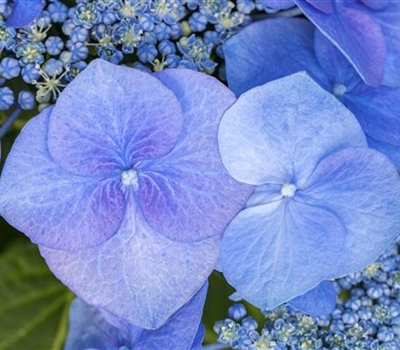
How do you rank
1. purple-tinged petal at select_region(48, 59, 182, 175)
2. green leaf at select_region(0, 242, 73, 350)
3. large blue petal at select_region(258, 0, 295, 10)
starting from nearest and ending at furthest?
purple-tinged petal at select_region(48, 59, 182, 175), large blue petal at select_region(258, 0, 295, 10), green leaf at select_region(0, 242, 73, 350)

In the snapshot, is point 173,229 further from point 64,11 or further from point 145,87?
point 64,11

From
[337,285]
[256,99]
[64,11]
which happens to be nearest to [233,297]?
[337,285]

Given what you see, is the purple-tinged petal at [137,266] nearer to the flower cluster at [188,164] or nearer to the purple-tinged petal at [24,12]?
the flower cluster at [188,164]

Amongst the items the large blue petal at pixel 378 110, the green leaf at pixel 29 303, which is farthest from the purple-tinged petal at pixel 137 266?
the green leaf at pixel 29 303

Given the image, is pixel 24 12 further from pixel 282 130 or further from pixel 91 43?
pixel 282 130

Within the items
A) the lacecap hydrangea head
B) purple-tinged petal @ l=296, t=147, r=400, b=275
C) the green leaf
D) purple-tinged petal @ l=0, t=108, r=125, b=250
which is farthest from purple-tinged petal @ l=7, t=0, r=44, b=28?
the green leaf

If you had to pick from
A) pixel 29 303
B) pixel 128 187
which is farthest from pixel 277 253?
pixel 29 303

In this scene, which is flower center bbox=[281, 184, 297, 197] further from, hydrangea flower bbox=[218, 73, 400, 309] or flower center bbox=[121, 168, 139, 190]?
flower center bbox=[121, 168, 139, 190]
